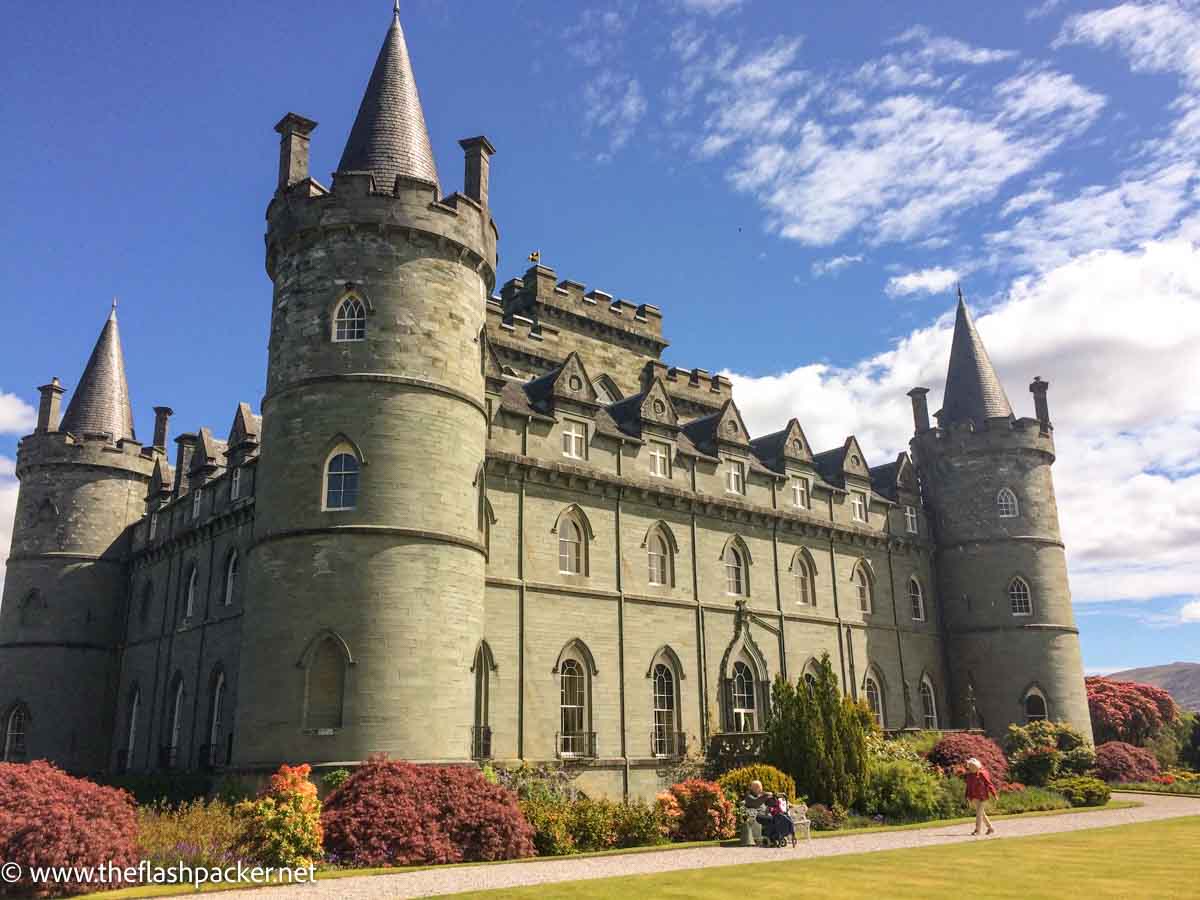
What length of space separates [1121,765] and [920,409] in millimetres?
15944

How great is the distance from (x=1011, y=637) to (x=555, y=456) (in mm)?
21473

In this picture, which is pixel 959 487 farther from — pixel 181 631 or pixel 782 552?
pixel 181 631

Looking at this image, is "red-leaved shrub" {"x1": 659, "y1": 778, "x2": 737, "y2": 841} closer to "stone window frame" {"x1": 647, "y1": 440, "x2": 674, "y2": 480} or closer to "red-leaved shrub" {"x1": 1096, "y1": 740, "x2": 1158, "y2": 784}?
"stone window frame" {"x1": 647, "y1": 440, "x2": 674, "y2": 480}

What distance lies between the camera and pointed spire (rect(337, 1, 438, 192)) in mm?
26547

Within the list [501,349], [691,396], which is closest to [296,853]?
[501,349]

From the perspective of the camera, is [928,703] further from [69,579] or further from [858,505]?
[69,579]

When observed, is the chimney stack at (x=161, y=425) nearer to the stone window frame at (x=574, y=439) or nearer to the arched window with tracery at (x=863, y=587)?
the stone window frame at (x=574, y=439)

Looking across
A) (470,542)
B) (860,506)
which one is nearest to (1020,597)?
(860,506)

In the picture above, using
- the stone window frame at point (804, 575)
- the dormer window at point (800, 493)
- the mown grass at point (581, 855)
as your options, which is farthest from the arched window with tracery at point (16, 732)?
the dormer window at point (800, 493)

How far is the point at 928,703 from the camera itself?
40281 mm

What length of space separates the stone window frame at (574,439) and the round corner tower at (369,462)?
3928mm

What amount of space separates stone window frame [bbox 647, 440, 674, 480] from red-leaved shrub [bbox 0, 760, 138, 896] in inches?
782

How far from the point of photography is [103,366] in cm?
4122

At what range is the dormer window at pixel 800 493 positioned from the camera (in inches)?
1478
